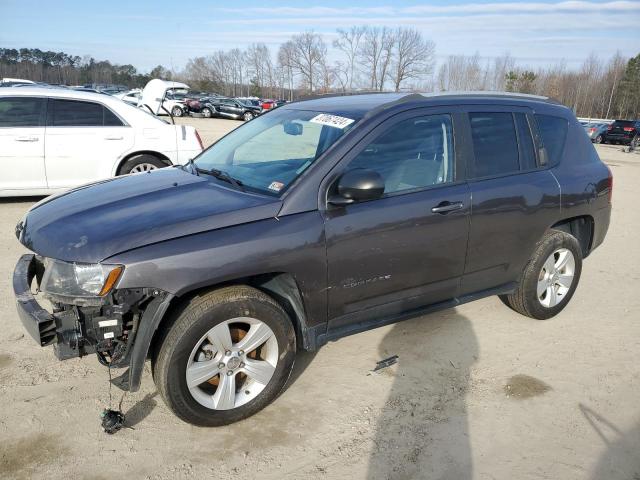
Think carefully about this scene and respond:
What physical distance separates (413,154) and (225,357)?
5.84ft

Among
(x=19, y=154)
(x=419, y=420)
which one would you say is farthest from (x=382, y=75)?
(x=419, y=420)

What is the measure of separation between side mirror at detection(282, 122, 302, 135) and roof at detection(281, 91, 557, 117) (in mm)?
192

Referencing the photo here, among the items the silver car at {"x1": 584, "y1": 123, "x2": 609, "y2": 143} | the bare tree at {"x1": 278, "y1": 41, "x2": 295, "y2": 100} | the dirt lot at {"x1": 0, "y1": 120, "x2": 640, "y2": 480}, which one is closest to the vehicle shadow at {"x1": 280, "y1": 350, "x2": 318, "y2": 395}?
the dirt lot at {"x1": 0, "y1": 120, "x2": 640, "y2": 480}

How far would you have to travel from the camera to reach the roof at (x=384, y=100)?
3.41 metres

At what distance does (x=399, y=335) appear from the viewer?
4.04 metres

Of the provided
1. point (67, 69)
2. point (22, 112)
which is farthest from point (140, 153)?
point (67, 69)

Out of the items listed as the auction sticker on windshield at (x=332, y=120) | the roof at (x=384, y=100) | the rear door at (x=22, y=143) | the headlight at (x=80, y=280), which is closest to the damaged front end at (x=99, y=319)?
the headlight at (x=80, y=280)

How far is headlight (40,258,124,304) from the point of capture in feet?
8.14

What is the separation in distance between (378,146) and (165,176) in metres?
1.56

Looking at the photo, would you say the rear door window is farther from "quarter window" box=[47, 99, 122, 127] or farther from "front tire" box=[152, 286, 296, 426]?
"quarter window" box=[47, 99, 122, 127]

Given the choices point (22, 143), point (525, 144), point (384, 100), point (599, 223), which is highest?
point (384, 100)

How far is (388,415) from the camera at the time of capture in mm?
3066

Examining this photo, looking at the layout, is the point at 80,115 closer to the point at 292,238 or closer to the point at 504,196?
the point at 292,238

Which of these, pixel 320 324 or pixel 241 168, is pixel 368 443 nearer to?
pixel 320 324
